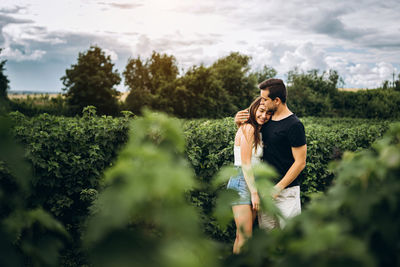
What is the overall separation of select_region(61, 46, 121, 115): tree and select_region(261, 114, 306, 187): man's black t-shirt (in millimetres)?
42688

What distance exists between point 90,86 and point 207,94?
17265 mm

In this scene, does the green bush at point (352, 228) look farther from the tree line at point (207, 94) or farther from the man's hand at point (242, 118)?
Answer: the tree line at point (207, 94)

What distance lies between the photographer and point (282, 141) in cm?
368

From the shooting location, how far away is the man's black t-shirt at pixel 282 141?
11.8ft

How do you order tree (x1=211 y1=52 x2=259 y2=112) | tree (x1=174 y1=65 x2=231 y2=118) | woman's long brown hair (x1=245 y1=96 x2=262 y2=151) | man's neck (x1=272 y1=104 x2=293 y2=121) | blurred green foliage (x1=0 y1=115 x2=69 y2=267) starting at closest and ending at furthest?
1. blurred green foliage (x1=0 y1=115 x2=69 y2=267)
2. woman's long brown hair (x1=245 y1=96 x2=262 y2=151)
3. man's neck (x1=272 y1=104 x2=293 y2=121)
4. tree (x1=174 y1=65 x2=231 y2=118)
5. tree (x1=211 y1=52 x2=259 y2=112)

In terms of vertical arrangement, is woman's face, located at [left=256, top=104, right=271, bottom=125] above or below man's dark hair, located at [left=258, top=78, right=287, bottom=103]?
below

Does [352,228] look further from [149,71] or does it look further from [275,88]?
[149,71]

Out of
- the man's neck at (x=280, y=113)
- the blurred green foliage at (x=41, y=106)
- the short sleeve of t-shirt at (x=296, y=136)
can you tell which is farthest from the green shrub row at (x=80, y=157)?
the blurred green foliage at (x=41, y=106)

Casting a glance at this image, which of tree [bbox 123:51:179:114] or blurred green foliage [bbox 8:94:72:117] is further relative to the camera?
tree [bbox 123:51:179:114]

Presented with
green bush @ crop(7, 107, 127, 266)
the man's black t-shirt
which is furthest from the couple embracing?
green bush @ crop(7, 107, 127, 266)

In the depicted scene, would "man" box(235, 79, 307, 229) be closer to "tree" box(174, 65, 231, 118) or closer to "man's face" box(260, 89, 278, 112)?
"man's face" box(260, 89, 278, 112)

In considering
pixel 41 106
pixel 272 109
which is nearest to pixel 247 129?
pixel 272 109

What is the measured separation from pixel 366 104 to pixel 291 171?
52907mm

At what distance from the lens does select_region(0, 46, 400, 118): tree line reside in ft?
147
